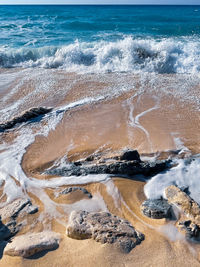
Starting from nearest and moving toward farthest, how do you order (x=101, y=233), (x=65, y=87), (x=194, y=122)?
(x=101, y=233)
(x=194, y=122)
(x=65, y=87)

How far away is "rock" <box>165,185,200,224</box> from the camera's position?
9.59 ft

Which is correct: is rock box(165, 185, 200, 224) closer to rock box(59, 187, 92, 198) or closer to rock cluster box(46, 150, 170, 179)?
rock cluster box(46, 150, 170, 179)

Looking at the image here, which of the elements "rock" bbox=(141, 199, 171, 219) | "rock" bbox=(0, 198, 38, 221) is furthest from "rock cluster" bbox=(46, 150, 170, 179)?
"rock" bbox=(0, 198, 38, 221)

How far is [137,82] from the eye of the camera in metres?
7.79

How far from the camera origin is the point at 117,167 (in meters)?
3.67

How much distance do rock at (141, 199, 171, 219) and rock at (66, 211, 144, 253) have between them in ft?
1.31

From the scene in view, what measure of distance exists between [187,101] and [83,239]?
5352mm

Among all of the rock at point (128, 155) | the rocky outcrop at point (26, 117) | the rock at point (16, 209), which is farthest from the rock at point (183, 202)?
the rocky outcrop at point (26, 117)

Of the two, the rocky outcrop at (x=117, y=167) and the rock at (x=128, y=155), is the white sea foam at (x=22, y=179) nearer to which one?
the rocky outcrop at (x=117, y=167)

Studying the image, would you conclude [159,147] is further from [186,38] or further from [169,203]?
[186,38]

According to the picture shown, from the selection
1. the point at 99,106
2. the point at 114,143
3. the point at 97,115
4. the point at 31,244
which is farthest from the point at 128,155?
the point at 99,106

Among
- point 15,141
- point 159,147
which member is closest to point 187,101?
point 159,147

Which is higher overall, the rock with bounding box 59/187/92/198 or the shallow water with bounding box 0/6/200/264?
the shallow water with bounding box 0/6/200/264

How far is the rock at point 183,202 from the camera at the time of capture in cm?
292
